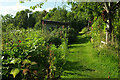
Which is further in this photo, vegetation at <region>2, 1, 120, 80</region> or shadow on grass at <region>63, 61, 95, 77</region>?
shadow on grass at <region>63, 61, 95, 77</region>

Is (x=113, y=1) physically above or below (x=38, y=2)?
above

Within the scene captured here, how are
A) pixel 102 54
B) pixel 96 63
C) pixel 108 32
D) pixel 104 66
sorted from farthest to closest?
pixel 108 32 → pixel 102 54 → pixel 96 63 → pixel 104 66

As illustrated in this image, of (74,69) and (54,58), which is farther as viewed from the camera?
(74,69)

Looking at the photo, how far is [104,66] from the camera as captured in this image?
4.80 m

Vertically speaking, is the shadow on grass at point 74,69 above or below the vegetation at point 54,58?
below

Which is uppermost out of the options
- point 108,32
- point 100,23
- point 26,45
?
point 100,23

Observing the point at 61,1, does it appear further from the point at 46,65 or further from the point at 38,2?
the point at 46,65

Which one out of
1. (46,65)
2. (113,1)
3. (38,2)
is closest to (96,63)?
(46,65)

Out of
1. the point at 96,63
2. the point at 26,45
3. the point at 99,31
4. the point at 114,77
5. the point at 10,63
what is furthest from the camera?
the point at 99,31

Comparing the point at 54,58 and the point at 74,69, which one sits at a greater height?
the point at 54,58

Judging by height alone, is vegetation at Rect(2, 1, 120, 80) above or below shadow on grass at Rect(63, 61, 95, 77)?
above

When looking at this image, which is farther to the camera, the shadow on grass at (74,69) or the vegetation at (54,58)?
the shadow on grass at (74,69)

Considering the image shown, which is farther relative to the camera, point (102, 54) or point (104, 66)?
point (102, 54)

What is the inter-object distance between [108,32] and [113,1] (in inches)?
72.0
